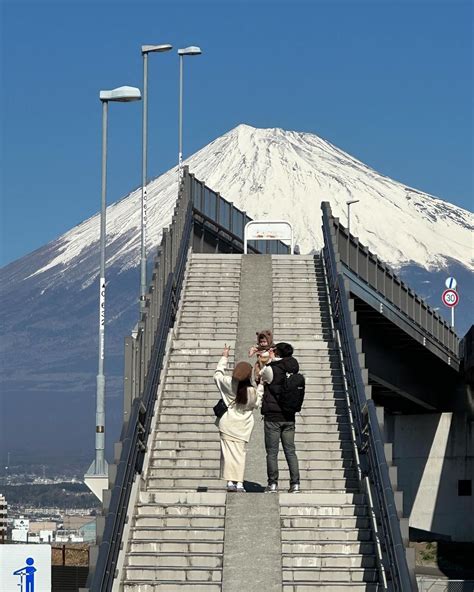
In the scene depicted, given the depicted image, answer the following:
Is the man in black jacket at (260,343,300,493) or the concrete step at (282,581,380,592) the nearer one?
the concrete step at (282,581,380,592)

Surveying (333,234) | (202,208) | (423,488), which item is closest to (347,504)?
(333,234)

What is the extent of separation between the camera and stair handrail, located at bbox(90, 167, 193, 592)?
17938 mm

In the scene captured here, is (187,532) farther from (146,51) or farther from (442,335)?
(442,335)

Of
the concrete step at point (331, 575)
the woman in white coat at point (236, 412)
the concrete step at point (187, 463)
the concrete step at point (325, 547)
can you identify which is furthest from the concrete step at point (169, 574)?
the concrete step at point (187, 463)

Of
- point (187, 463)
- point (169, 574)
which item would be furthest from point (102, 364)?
point (169, 574)

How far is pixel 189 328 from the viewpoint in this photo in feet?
95.6

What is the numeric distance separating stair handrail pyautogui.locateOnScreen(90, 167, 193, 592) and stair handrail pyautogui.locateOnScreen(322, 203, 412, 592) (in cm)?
271

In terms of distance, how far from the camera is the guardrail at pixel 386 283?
38.4 metres

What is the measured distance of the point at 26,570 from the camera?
22.3m

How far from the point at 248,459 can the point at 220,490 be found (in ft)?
4.35

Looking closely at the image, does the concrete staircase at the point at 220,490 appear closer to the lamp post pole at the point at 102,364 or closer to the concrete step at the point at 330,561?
the concrete step at the point at 330,561

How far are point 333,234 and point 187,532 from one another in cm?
1542

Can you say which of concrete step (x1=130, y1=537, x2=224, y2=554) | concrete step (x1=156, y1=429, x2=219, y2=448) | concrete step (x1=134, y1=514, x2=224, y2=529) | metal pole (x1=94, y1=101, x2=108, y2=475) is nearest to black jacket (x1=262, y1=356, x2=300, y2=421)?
concrete step (x1=134, y1=514, x2=224, y2=529)

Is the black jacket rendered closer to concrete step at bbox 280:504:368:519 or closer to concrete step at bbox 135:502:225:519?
concrete step at bbox 280:504:368:519
